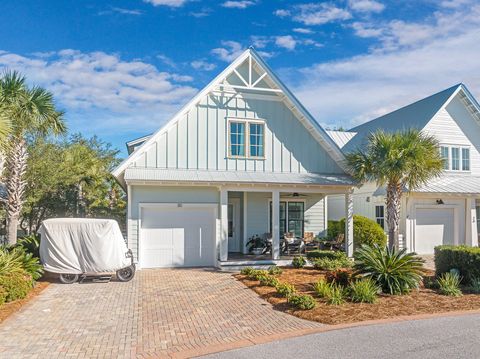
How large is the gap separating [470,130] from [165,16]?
666 inches

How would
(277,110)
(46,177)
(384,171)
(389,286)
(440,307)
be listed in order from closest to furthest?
(440,307) < (389,286) < (384,171) < (277,110) < (46,177)

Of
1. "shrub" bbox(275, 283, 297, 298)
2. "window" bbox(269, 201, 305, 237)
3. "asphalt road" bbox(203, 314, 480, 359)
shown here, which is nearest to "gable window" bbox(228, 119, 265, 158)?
"window" bbox(269, 201, 305, 237)

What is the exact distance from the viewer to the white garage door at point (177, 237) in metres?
16.5

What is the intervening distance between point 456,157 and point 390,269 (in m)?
13.7

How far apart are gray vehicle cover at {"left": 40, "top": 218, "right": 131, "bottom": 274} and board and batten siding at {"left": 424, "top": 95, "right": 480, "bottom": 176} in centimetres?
1642

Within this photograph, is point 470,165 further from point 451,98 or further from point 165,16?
point 165,16

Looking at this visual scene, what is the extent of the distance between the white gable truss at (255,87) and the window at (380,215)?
201 inches

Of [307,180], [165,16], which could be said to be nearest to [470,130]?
[307,180]

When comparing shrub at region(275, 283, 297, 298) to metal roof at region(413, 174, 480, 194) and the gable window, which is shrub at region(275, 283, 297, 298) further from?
metal roof at region(413, 174, 480, 194)

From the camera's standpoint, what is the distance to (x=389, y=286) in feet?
37.1

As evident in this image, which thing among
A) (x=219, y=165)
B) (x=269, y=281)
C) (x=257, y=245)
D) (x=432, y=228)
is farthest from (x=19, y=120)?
(x=432, y=228)

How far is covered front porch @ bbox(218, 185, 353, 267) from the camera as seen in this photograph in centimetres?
1773

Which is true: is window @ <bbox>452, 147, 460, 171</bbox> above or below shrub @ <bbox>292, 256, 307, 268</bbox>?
above

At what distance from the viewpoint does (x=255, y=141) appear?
1795 centimetres
